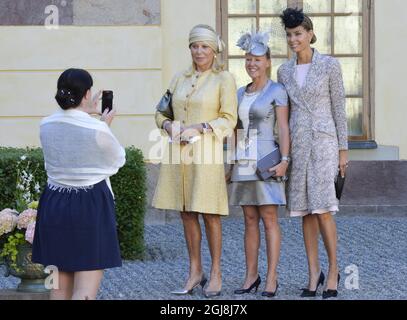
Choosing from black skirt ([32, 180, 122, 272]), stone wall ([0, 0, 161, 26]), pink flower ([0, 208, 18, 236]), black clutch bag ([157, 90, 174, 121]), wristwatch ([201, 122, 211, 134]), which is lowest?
pink flower ([0, 208, 18, 236])

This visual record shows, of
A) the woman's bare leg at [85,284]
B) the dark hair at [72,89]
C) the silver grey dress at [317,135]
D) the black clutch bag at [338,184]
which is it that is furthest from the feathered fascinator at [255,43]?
the woman's bare leg at [85,284]

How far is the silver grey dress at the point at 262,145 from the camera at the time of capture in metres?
8.22

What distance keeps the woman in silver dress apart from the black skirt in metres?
1.92

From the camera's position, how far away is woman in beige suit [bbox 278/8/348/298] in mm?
8164

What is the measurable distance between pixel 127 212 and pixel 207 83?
209 centimetres

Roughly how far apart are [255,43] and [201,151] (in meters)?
0.88

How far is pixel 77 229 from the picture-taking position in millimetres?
6441

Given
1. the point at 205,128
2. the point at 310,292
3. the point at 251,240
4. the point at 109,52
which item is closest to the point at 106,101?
the point at 205,128

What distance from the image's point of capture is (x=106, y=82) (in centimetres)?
1247

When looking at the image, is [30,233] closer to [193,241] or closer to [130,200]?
[193,241]

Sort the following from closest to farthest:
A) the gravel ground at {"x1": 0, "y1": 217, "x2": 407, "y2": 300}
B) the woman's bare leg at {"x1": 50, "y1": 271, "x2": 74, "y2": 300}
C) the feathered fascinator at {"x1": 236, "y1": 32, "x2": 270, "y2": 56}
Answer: the woman's bare leg at {"x1": 50, "y1": 271, "x2": 74, "y2": 300}, the feathered fascinator at {"x1": 236, "y1": 32, "x2": 270, "y2": 56}, the gravel ground at {"x1": 0, "y1": 217, "x2": 407, "y2": 300}

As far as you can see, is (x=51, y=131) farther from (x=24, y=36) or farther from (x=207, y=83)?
(x=24, y=36)

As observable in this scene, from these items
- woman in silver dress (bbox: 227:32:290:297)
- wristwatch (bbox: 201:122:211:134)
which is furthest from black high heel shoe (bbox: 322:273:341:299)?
wristwatch (bbox: 201:122:211:134)

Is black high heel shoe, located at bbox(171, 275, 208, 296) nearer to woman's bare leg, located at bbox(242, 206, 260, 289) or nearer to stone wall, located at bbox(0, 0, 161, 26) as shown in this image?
woman's bare leg, located at bbox(242, 206, 260, 289)
